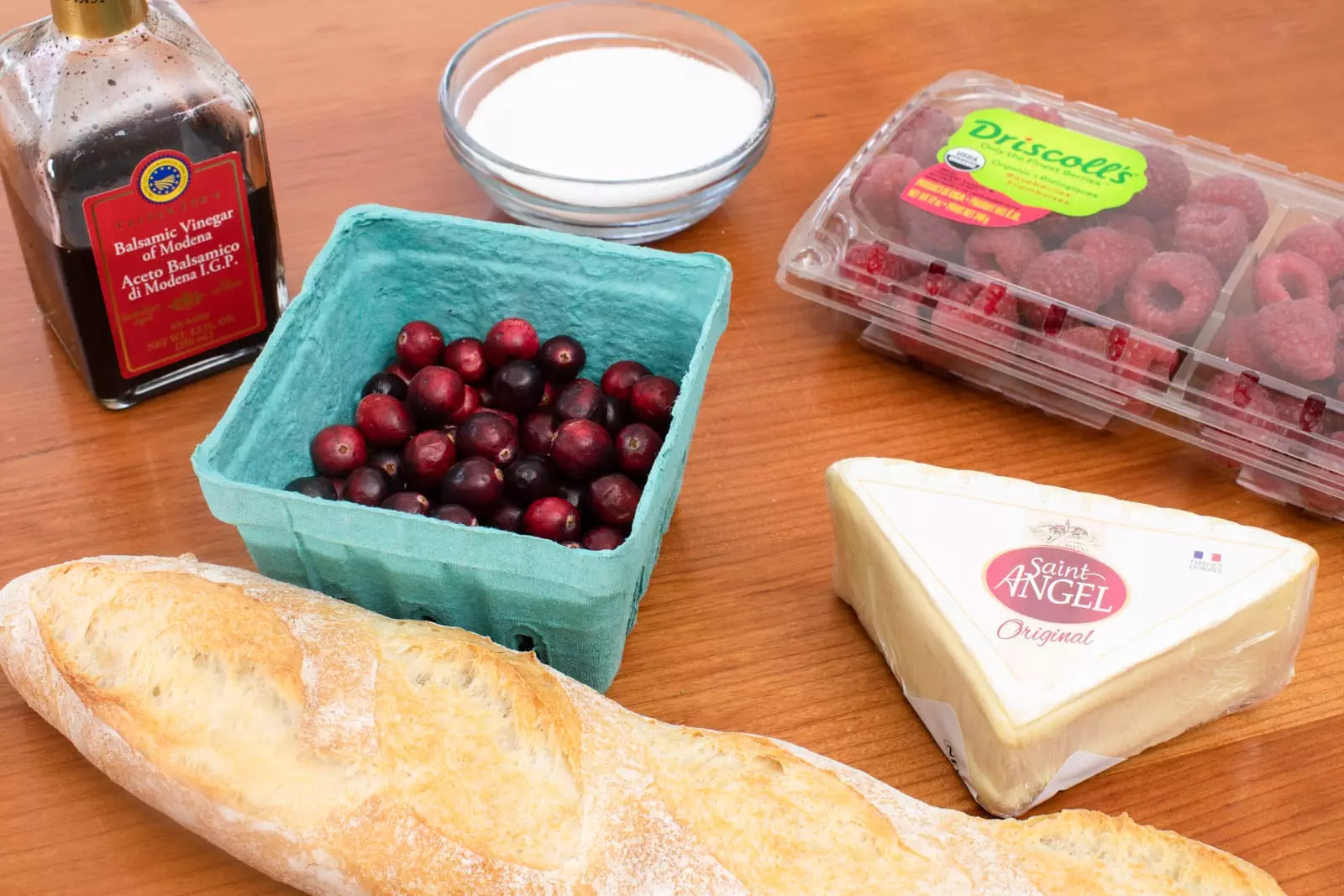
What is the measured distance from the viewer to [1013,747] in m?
0.75

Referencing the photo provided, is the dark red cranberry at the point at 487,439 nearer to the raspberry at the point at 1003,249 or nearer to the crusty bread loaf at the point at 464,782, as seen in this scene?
the crusty bread loaf at the point at 464,782

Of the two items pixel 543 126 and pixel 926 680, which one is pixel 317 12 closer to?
pixel 543 126

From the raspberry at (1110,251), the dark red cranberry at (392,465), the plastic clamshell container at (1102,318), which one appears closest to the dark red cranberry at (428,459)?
the dark red cranberry at (392,465)

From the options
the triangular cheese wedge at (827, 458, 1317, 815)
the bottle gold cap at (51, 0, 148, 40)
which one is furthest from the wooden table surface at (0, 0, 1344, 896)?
the bottle gold cap at (51, 0, 148, 40)

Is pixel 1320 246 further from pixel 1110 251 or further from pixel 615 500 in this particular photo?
pixel 615 500

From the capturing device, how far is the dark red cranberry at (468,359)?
951mm

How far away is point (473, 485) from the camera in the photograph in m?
0.84

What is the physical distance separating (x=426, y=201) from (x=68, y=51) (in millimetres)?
405

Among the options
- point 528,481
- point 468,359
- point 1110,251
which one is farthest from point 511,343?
point 1110,251

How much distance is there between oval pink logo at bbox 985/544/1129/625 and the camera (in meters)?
0.80

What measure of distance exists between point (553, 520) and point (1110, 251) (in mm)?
499

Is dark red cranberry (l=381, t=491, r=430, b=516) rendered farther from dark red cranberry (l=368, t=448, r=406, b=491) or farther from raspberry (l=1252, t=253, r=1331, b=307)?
raspberry (l=1252, t=253, r=1331, b=307)

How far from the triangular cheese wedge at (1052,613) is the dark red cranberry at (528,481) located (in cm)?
19

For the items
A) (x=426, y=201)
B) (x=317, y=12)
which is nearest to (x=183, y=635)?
(x=426, y=201)
